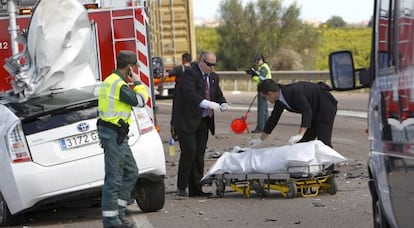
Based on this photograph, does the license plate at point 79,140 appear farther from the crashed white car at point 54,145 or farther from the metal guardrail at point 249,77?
the metal guardrail at point 249,77

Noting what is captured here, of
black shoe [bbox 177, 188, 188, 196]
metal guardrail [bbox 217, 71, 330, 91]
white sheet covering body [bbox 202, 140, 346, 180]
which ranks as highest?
white sheet covering body [bbox 202, 140, 346, 180]

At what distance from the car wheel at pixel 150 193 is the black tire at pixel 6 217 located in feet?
4.24

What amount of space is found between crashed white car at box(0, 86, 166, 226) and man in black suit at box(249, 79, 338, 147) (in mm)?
1866

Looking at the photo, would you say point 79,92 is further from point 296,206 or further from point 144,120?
point 296,206

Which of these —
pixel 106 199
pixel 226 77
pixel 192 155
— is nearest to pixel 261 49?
pixel 226 77

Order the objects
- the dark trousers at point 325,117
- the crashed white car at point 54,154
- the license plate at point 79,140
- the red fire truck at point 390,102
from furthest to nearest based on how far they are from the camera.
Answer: the dark trousers at point 325,117, the license plate at point 79,140, the crashed white car at point 54,154, the red fire truck at point 390,102

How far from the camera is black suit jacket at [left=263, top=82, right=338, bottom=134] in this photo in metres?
11.3

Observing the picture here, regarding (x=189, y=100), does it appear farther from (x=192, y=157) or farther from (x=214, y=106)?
(x=192, y=157)

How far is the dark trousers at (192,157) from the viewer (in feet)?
38.8

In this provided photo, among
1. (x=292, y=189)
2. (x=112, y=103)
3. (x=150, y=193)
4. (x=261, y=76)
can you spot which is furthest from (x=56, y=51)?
(x=261, y=76)

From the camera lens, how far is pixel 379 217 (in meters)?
7.28

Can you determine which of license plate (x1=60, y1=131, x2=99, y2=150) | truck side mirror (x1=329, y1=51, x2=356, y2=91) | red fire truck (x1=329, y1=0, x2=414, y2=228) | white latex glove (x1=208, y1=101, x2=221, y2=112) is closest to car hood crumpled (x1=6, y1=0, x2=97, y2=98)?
license plate (x1=60, y1=131, x2=99, y2=150)

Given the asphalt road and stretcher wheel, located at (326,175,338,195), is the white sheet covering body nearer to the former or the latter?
stretcher wheel, located at (326,175,338,195)

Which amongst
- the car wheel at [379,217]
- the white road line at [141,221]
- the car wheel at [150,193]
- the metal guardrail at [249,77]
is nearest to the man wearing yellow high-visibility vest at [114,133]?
the white road line at [141,221]
